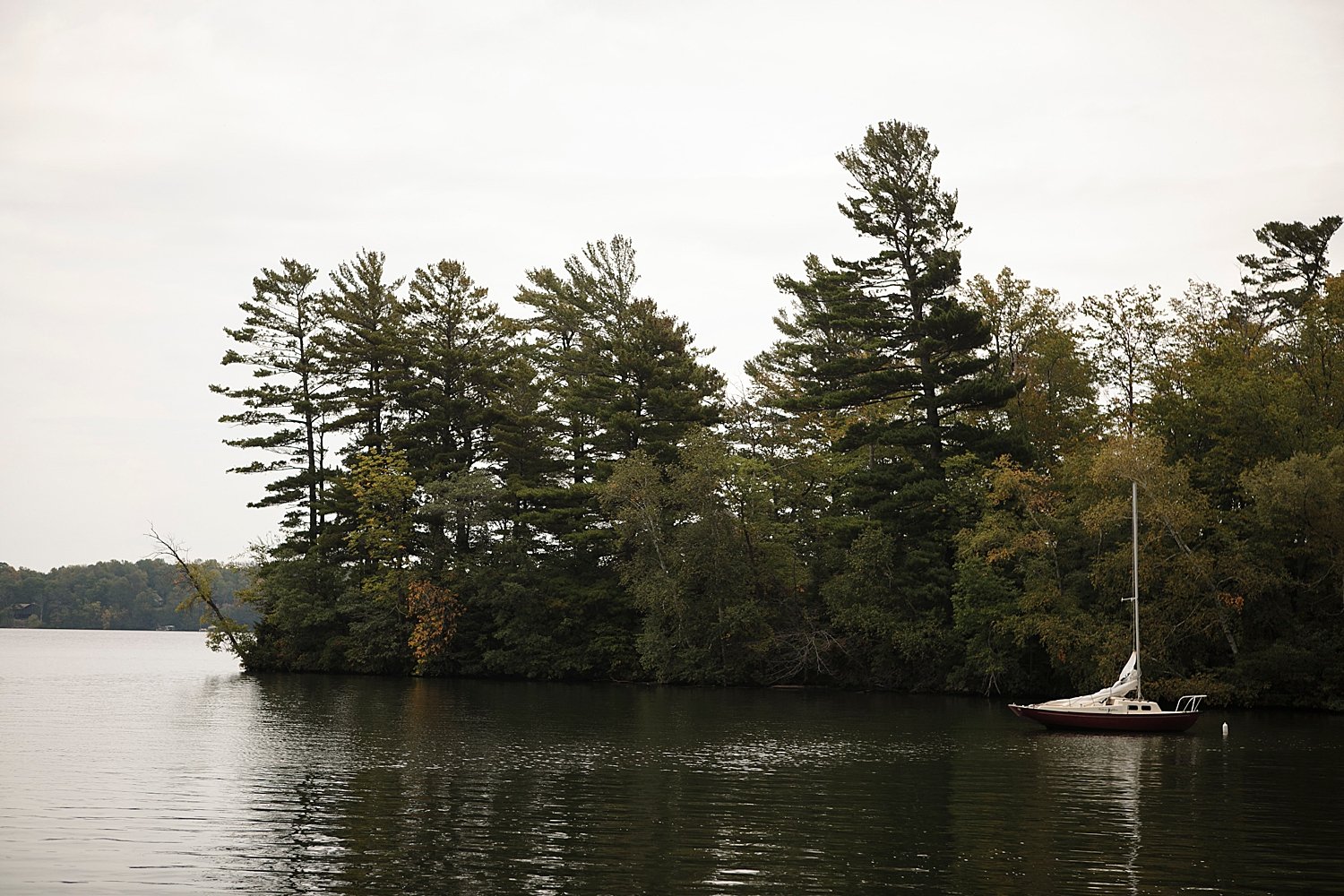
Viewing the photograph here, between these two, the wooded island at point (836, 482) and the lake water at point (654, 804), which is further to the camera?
the wooded island at point (836, 482)

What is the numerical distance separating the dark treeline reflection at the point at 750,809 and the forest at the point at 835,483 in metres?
11.6

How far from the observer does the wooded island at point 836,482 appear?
47375 millimetres

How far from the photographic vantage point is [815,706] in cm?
5003

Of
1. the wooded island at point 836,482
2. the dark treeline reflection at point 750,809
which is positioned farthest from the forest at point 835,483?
the dark treeline reflection at point 750,809

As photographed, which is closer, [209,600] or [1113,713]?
[1113,713]

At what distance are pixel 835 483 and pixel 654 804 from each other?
4124 cm

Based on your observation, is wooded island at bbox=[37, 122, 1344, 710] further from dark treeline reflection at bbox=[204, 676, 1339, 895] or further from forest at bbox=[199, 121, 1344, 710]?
dark treeline reflection at bbox=[204, 676, 1339, 895]

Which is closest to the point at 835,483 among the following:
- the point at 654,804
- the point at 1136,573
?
the point at 1136,573

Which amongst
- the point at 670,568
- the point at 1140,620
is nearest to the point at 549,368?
the point at 670,568

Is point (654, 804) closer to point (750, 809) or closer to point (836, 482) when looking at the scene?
point (750, 809)

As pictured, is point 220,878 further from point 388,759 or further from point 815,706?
point 815,706

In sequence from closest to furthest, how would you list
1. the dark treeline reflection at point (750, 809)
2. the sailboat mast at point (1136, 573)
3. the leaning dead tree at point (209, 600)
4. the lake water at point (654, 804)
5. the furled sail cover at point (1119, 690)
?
the lake water at point (654, 804) → the dark treeline reflection at point (750, 809) → the furled sail cover at point (1119, 690) → the sailboat mast at point (1136, 573) → the leaning dead tree at point (209, 600)

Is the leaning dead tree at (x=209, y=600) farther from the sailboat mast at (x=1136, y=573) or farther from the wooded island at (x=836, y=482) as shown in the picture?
the sailboat mast at (x=1136, y=573)

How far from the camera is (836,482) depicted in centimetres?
6362
